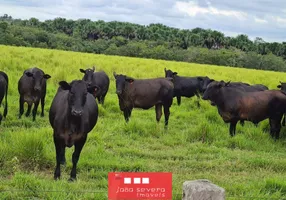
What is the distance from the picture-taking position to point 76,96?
6.41 metres

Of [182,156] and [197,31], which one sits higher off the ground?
[197,31]

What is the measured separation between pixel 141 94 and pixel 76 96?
549 centimetres

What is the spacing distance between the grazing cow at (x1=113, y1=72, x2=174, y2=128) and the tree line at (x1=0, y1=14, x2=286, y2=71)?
124 ft

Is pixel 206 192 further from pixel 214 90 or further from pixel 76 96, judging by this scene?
pixel 214 90

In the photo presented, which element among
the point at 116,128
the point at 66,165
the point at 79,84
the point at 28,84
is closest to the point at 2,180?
the point at 66,165

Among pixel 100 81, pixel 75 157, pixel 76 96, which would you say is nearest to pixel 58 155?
pixel 75 157

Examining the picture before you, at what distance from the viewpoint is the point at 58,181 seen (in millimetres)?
6273

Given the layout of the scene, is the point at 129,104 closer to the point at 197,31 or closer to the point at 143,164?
the point at 143,164

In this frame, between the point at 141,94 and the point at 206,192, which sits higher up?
the point at 206,192

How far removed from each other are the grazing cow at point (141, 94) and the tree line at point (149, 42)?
124 feet

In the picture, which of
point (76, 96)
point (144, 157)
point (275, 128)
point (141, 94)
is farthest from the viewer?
point (141, 94)

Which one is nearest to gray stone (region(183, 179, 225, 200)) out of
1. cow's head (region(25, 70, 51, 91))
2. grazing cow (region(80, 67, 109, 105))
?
cow's head (region(25, 70, 51, 91))

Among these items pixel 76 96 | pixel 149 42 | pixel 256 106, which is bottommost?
pixel 256 106

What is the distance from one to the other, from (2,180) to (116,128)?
171 inches
